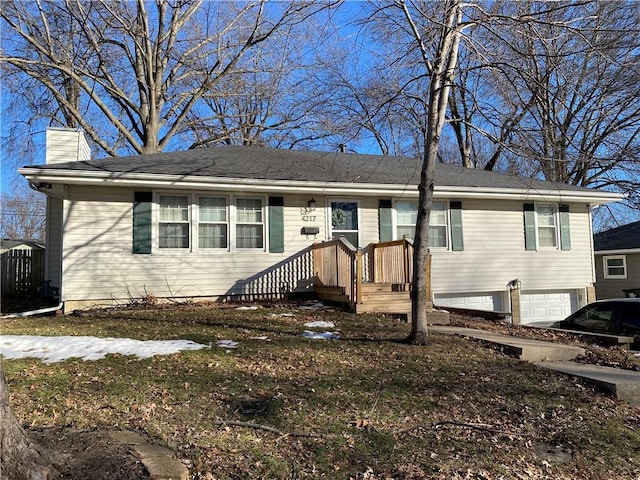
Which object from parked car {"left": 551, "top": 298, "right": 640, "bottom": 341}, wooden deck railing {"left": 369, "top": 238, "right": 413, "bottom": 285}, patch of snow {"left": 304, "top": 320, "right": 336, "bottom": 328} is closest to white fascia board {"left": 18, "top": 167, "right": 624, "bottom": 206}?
wooden deck railing {"left": 369, "top": 238, "right": 413, "bottom": 285}

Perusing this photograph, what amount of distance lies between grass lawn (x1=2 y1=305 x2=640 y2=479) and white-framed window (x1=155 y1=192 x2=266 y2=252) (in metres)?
4.45

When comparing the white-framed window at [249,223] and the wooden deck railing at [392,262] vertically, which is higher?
the white-framed window at [249,223]

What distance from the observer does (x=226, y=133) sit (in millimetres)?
22734

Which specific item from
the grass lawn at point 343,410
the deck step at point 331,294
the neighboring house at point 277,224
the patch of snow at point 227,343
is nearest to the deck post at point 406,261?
the deck step at point 331,294

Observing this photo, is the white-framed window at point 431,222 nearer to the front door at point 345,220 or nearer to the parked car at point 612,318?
the front door at point 345,220

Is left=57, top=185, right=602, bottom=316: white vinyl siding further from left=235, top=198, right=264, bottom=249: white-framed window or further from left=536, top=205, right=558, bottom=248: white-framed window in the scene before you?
left=536, top=205, right=558, bottom=248: white-framed window

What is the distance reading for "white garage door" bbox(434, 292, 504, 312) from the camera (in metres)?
13.4

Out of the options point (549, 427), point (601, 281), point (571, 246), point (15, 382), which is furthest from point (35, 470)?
point (601, 281)

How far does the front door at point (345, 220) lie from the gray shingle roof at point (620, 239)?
14.3m

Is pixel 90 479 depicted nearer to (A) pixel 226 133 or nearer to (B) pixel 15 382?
(B) pixel 15 382

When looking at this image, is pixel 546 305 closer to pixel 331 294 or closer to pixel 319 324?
pixel 331 294

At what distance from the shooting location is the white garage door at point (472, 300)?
13.4m

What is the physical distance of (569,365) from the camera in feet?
21.6

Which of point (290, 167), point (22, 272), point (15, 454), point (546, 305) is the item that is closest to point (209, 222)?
point (290, 167)
